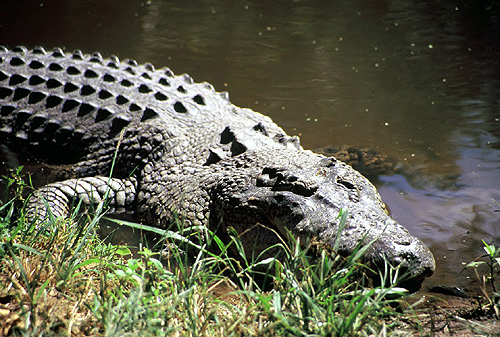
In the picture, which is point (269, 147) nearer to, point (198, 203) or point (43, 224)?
point (198, 203)

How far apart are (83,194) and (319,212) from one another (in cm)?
221

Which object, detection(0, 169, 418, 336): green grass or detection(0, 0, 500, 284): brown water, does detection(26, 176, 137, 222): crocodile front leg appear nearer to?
Result: detection(0, 169, 418, 336): green grass

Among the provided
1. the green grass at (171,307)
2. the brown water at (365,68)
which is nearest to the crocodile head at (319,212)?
the green grass at (171,307)

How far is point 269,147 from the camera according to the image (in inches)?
149

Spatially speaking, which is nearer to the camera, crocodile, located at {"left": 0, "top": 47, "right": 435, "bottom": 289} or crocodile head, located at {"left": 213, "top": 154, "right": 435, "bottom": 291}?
crocodile head, located at {"left": 213, "top": 154, "right": 435, "bottom": 291}

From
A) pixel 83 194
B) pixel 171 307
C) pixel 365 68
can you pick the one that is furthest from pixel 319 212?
pixel 365 68

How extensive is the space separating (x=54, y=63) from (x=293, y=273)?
4.14 m

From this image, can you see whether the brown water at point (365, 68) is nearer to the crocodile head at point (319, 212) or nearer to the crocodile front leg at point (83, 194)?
the crocodile head at point (319, 212)

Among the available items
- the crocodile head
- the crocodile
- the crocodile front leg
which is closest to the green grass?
the crocodile head

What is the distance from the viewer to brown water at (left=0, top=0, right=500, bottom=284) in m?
4.01

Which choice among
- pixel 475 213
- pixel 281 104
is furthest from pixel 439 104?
pixel 475 213

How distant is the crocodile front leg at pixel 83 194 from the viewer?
3.80m

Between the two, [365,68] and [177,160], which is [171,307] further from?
[365,68]

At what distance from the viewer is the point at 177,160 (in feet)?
13.5
